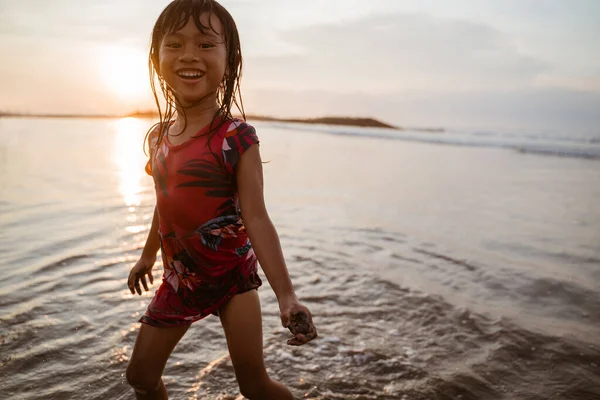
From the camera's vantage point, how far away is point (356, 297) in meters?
4.58

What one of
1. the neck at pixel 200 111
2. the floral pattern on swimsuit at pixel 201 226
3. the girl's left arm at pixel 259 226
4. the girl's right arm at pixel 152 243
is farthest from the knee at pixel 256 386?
the neck at pixel 200 111

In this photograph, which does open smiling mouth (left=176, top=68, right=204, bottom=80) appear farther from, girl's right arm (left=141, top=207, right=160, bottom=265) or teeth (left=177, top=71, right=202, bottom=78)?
girl's right arm (left=141, top=207, right=160, bottom=265)

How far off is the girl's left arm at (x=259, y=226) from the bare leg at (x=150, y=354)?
603 millimetres

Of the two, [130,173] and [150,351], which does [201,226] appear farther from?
[130,173]

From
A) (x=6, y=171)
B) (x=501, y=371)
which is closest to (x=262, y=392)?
(x=501, y=371)

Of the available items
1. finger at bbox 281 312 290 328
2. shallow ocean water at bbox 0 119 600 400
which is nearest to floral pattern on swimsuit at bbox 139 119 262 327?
finger at bbox 281 312 290 328

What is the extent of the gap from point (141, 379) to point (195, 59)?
55.4 inches

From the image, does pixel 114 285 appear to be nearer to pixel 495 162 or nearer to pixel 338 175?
pixel 338 175

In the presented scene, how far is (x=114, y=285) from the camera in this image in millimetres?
4570

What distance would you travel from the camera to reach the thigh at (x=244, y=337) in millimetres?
2180

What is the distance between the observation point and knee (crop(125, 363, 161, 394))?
7.40ft

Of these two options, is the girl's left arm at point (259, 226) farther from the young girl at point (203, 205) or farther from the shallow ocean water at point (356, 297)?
the shallow ocean water at point (356, 297)

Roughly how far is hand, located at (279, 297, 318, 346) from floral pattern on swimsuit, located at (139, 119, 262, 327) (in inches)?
19.4

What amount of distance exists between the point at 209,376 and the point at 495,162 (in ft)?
50.9
